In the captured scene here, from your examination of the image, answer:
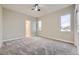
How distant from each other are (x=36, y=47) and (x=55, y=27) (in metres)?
0.42

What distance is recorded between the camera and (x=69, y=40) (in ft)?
4.28

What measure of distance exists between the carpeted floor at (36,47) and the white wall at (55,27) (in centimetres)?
9

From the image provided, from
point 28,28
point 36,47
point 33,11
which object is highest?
point 33,11

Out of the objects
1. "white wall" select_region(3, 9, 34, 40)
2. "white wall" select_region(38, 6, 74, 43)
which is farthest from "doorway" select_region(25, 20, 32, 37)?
"white wall" select_region(38, 6, 74, 43)

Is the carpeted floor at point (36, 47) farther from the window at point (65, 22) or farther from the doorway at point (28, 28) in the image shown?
the window at point (65, 22)

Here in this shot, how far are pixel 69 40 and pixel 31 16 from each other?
0.68 metres

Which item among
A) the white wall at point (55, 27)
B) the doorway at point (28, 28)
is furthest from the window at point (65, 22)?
the doorway at point (28, 28)

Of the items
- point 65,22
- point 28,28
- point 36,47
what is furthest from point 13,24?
point 65,22

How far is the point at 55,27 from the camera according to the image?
138 cm

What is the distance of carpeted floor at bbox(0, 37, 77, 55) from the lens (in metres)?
1.27

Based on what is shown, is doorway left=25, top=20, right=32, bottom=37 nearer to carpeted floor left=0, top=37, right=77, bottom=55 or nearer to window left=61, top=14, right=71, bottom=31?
carpeted floor left=0, top=37, right=77, bottom=55

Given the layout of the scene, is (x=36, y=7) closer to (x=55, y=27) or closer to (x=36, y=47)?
(x=55, y=27)
